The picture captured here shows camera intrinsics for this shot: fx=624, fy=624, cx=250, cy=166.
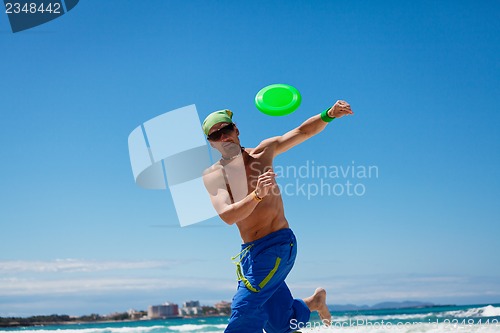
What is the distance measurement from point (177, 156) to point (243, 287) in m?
1.65

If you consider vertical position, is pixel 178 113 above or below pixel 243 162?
above

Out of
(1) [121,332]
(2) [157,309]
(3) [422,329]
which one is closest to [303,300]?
(3) [422,329]

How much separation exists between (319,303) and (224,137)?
1.94m

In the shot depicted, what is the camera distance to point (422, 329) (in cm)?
1609

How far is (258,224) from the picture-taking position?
5.20 metres

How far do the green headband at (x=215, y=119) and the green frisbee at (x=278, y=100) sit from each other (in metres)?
0.87

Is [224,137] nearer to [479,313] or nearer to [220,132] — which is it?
[220,132]

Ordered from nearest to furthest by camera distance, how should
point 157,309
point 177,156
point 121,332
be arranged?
point 177,156 → point 121,332 → point 157,309

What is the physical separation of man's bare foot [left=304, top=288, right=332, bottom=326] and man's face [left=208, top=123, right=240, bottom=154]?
167 cm

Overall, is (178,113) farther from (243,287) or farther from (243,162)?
(243,287)

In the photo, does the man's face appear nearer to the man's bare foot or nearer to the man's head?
the man's head

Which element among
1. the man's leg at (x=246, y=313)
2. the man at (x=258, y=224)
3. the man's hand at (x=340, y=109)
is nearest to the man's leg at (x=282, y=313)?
the man at (x=258, y=224)

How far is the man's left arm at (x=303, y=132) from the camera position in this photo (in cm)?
530

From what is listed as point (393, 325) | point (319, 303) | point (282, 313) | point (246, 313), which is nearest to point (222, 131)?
point (246, 313)
